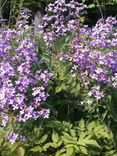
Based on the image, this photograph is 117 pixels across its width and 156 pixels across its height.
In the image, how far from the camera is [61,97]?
3146 millimetres

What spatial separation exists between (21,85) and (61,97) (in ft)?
1.73

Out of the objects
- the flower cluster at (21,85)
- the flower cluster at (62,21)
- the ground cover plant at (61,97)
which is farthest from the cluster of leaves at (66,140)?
the flower cluster at (62,21)

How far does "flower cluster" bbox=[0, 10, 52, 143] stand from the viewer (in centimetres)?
266

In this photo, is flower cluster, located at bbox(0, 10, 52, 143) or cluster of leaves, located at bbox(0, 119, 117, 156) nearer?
flower cluster, located at bbox(0, 10, 52, 143)

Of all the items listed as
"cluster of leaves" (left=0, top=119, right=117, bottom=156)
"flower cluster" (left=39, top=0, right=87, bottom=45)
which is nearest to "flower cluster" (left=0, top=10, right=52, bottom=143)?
"cluster of leaves" (left=0, top=119, right=117, bottom=156)

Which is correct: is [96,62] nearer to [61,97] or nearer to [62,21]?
[61,97]

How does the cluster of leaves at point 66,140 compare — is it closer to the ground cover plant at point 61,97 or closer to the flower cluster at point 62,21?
the ground cover plant at point 61,97

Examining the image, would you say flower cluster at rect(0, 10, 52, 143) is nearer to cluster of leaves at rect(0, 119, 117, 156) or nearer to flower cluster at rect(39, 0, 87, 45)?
cluster of leaves at rect(0, 119, 117, 156)

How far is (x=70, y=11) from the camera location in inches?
141

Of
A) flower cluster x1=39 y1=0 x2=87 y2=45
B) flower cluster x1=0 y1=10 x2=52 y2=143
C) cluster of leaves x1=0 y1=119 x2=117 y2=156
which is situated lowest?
cluster of leaves x1=0 y1=119 x2=117 y2=156

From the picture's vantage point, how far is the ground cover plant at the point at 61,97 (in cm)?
272

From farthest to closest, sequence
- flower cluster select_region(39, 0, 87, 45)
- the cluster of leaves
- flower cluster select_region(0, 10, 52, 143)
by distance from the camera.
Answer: flower cluster select_region(39, 0, 87, 45)
the cluster of leaves
flower cluster select_region(0, 10, 52, 143)

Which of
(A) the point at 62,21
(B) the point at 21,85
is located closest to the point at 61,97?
(B) the point at 21,85

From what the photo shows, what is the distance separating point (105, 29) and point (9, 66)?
2.58ft
